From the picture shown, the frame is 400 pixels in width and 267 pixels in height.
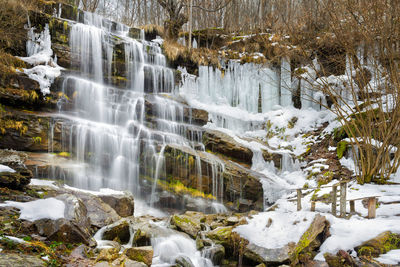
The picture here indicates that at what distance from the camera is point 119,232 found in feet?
20.8

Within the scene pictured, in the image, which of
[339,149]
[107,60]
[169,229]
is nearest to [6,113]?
[107,60]

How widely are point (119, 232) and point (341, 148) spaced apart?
9.92m

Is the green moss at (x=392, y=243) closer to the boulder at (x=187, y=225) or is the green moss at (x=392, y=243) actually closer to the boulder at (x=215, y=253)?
the boulder at (x=215, y=253)

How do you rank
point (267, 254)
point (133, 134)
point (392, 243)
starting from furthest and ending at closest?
point (133, 134) → point (267, 254) → point (392, 243)

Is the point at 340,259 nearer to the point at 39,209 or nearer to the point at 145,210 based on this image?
the point at 39,209

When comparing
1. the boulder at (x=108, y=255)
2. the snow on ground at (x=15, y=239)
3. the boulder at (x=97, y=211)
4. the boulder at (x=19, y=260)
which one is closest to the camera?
the boulder at (x=19, y=260)

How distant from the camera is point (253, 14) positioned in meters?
24.9

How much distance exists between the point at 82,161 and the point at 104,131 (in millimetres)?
1454

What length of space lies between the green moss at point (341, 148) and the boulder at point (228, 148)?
381 centimetres

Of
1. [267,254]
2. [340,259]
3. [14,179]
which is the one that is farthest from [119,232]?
[340,259]

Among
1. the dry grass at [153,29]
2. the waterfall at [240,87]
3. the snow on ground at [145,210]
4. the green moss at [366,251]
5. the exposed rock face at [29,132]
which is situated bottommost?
the snow on ground at [145,210]

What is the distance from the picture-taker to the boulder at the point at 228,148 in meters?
12.5

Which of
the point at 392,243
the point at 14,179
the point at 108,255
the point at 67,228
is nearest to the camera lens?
the point at 108,255

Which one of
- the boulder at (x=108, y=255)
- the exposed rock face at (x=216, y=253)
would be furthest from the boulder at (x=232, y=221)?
the boulder at (x=108, y=255)
